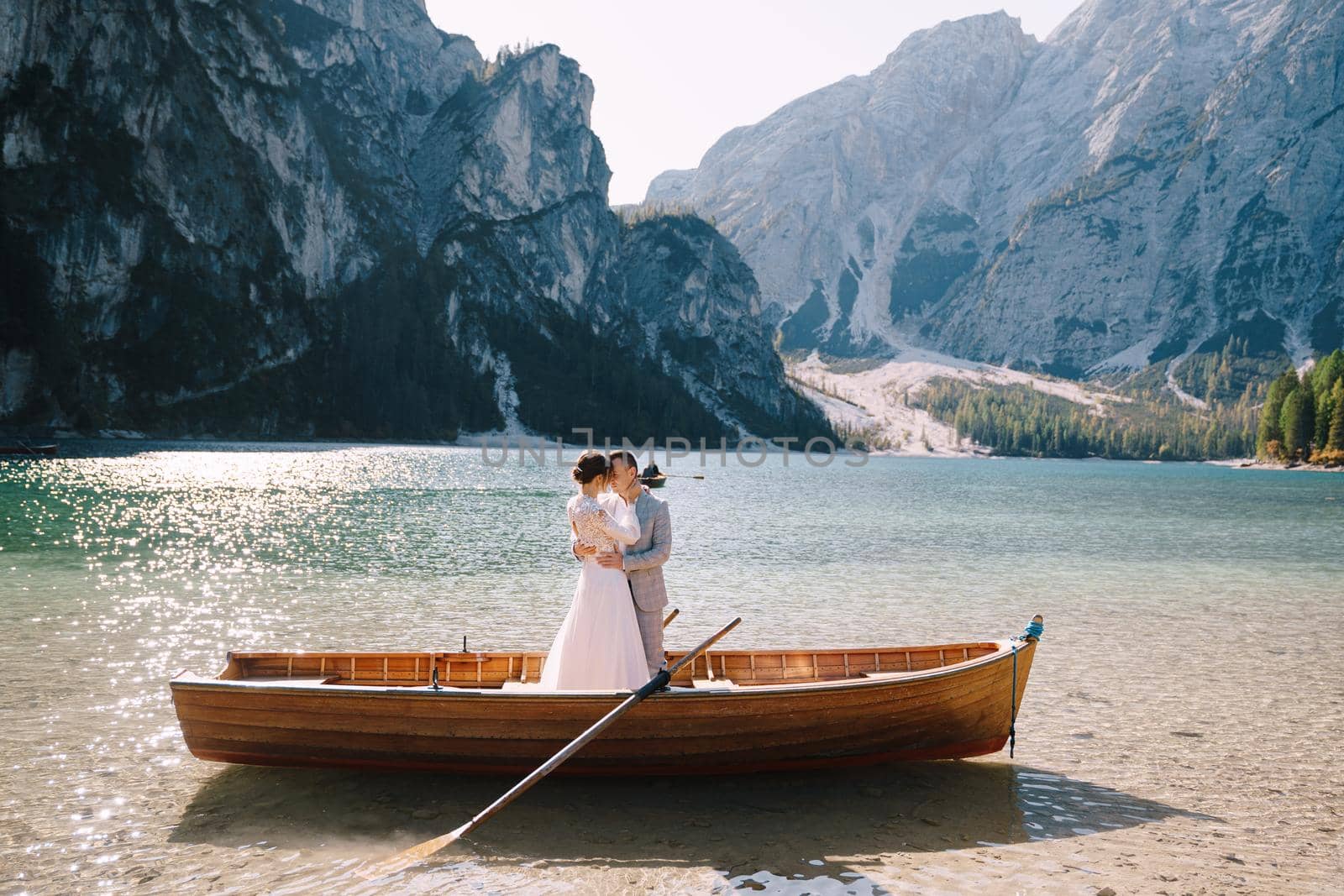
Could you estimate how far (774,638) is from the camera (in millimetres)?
23516

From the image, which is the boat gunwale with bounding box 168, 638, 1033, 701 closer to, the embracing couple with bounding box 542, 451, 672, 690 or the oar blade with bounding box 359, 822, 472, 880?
the embracing couple with bounding box 542, 451, 672, 690

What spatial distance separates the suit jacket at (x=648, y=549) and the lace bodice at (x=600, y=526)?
29cm

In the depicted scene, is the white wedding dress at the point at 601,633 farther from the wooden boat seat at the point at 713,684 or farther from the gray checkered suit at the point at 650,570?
the wooden boat seat at the point at 713,684

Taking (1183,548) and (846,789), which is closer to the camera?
(846,789)

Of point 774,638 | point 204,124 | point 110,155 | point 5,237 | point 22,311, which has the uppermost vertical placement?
point 204,124

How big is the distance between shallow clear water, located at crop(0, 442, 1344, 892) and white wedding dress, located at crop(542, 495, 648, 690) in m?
1.61

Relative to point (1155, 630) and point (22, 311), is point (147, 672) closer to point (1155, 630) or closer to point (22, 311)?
point (1155, 630)

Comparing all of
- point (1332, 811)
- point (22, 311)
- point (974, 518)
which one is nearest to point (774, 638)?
point (1332, 811)

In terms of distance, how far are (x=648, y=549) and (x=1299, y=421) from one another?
16813 cm

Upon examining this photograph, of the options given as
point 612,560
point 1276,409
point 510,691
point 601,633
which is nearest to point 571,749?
point 510,691

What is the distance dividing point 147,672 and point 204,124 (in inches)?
8292

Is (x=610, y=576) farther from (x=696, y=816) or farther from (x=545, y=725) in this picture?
(x=696, y=816)

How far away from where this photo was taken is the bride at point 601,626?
12.3 metres

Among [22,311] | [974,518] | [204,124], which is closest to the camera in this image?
[974,518]
